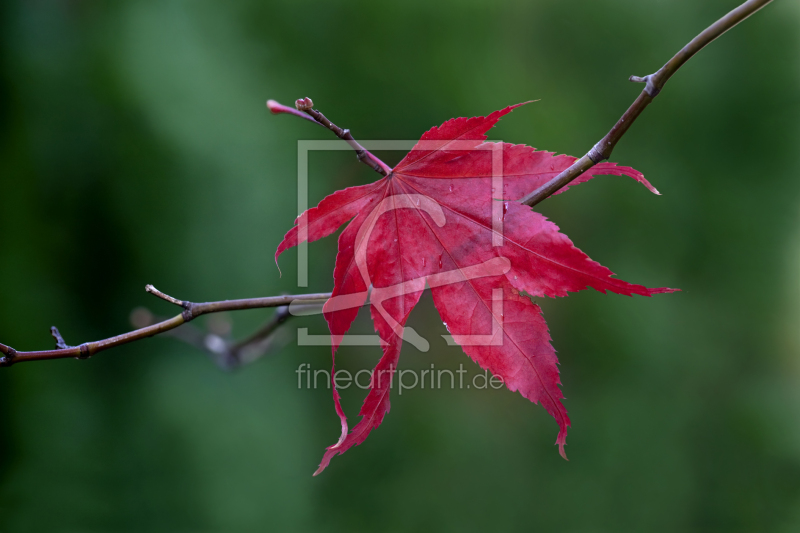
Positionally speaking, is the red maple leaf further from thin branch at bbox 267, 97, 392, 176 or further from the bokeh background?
the bokeh background

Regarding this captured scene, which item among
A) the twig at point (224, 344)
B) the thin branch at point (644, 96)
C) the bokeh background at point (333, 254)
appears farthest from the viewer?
the bokeh background at point (333, 254)

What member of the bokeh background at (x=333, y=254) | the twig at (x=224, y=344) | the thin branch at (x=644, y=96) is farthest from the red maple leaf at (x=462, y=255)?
the bokeh background at (x=333, y=254)

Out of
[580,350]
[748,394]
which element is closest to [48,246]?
[580,350]

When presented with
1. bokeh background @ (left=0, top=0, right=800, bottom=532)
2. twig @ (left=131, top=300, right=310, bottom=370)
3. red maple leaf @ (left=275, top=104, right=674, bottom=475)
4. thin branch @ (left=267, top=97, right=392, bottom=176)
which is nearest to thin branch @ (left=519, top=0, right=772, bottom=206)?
red maple leaf @ (left=275, top=104, right=674, bottom=475)

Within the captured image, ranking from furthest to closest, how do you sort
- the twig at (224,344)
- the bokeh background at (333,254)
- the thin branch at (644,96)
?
the bokeh background at (333,254) → the twig at (224,344) → the thin branch at (644,96)

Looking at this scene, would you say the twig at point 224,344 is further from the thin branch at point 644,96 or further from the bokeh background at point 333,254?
the thin branch at point 644,96

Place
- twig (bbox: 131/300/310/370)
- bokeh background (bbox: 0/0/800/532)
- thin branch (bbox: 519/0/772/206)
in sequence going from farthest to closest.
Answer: bokeh background (bbox: 0/0/800/532) → twig (bbox: 131/300/310/370) → thin branch (bbox: 519/0/772/206)

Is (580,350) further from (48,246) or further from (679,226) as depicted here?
(48,246)
